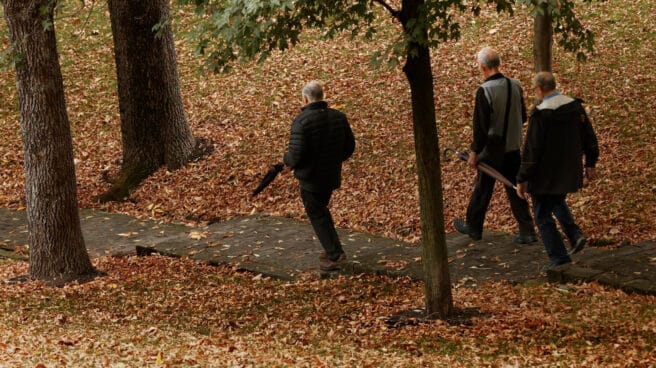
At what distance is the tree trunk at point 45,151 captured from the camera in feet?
30.4

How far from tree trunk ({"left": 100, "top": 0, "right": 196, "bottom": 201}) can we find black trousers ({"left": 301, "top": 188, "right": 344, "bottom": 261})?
5.91m

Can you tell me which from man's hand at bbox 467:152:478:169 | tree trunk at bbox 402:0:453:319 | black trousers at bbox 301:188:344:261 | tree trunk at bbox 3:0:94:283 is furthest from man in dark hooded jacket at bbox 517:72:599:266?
tree trunk at bbox 3:0:94:283

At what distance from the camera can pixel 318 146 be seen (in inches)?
366

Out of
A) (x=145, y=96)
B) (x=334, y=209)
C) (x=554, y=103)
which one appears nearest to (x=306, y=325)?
(x=554, y=103)

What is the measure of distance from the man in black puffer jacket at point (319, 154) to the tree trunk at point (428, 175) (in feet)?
6.78

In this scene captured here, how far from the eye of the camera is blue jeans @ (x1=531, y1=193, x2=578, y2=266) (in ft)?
27.4

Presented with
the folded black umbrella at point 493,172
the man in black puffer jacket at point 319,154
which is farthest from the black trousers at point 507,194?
the man in black puffer jacket at point 319,154

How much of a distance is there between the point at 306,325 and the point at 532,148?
8.53 feet

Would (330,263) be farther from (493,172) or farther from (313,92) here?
(493,172)

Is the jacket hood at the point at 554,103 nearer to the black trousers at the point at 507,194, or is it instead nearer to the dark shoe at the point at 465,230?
the black trousers at the point at 507,194

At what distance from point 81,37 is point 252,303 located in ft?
50.2

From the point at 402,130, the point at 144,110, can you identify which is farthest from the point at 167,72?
the point at 402,130

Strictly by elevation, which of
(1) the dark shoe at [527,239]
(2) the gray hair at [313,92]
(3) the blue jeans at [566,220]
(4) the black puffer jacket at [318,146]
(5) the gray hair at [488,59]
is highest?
(5) the gray hair at [488,59]

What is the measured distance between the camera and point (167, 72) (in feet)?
48.9
